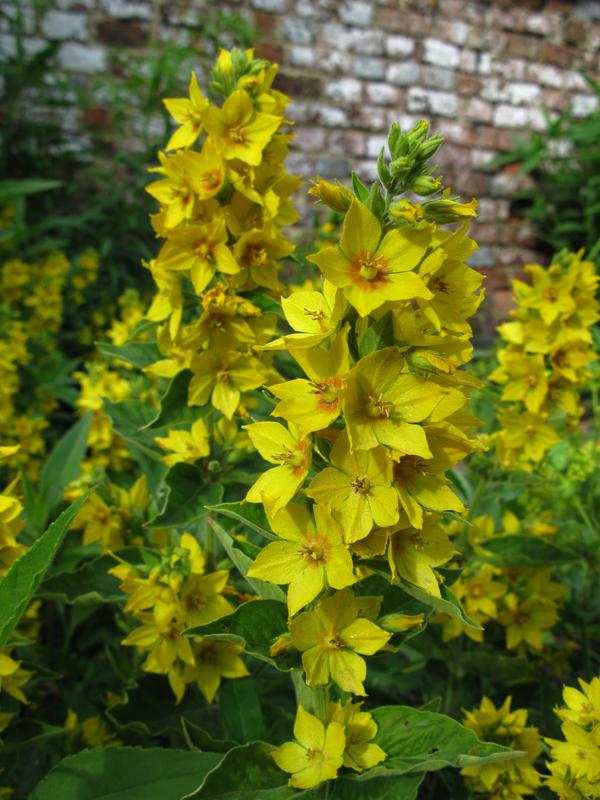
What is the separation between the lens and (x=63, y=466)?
1.64 m

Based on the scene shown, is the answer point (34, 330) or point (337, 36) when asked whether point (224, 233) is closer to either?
point (34, 330)

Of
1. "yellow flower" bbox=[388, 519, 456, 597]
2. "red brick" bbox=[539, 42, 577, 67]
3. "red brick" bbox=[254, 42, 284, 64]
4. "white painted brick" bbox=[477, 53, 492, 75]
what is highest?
"red brick" bbox=[539, 42, 577, 67]

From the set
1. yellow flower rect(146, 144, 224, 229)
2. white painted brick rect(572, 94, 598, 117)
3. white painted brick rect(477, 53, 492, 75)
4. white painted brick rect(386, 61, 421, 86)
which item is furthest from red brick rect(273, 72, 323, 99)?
yellow flower rect(146, 144, 224, 229)

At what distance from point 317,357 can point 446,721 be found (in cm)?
45

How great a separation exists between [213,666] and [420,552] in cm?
52

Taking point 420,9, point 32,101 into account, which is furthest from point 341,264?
point 420,9

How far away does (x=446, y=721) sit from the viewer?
81cm

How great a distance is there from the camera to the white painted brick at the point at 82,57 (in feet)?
10.2

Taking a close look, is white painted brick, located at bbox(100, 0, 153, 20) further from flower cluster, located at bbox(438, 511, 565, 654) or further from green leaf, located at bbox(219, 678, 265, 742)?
green leaf, located at bbox(219, 678, 265, 742)

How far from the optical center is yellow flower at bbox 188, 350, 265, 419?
1.13 metres

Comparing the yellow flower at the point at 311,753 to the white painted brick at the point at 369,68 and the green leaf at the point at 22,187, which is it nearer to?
the green leaf at the point at 22,187

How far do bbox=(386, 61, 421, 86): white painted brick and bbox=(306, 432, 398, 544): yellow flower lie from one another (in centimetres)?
355

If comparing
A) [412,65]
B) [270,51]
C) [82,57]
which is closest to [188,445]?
[82,57]

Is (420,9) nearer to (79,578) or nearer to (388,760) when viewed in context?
(79,578)
